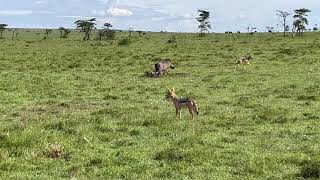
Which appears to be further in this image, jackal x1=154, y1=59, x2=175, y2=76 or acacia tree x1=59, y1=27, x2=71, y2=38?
acacia tree x1=59, y1=27, x2=71, y2=38

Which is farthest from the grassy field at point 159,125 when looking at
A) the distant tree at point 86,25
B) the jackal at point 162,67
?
the distant tree at point 86,25

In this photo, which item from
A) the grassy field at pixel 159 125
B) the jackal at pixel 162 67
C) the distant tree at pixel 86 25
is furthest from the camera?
the distant tree at pixel 86 25

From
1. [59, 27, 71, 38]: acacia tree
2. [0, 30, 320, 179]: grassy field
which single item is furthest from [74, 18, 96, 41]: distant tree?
[0, 30, 320, 179]: grassy field

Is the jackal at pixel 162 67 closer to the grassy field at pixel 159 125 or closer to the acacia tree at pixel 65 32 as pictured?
the grassy field at pixel 159 125

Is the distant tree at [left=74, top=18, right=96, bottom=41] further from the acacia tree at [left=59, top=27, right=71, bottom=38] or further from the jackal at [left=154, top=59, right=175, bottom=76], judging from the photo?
the jackal at [left=154, top=59, right=175, bottom=76]

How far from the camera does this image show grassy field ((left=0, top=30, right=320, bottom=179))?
37.7ft

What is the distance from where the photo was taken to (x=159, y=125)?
1656 centimetres

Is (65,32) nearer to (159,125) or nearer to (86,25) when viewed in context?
(86,25)

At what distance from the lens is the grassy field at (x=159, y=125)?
11477mm

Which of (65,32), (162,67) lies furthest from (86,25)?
(162,67)

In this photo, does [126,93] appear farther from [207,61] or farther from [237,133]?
[207,61]

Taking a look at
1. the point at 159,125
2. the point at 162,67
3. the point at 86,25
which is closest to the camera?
the point at 159,125

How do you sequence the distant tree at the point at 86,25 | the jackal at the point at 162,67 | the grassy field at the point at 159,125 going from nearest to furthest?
the grassy field at the point at 159,125, the jackal at the point at 162,67, the distant tree at the point at 86,25

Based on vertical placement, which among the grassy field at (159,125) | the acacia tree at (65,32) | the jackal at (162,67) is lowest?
the grassy field at (159,125)
